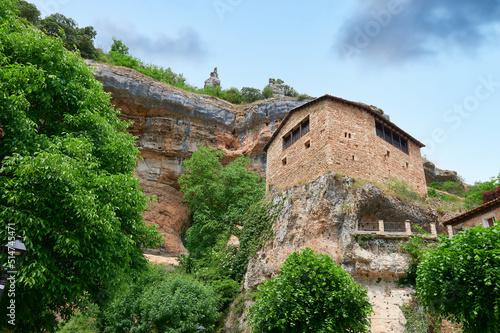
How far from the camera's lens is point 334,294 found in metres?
13.0

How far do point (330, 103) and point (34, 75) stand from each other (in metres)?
17.3

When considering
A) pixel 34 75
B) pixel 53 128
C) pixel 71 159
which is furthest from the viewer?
pixel 53 128

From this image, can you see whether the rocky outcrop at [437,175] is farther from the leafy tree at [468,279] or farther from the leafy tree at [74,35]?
the leafy tree at [74,35]

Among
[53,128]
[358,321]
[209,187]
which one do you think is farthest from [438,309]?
[209,187]

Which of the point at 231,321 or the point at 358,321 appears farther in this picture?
the point at 231,321

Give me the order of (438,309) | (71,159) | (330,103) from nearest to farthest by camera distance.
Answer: (71,159) → (438,309) → (330,103)

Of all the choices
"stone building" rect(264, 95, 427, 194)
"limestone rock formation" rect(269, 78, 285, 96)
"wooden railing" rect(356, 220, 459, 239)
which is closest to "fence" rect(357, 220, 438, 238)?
"wooden railing" rect(356, 220, 459, 239)

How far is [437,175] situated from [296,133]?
29.5 m

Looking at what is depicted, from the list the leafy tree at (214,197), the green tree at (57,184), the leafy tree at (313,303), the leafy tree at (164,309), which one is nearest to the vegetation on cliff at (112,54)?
the leafy tree at (214,197)

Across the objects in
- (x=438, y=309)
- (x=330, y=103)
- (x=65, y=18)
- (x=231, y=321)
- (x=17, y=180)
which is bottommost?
(x=231, y=321)

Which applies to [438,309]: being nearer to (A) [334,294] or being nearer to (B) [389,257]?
(A) [334,294]

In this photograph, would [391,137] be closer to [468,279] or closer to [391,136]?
[391,136]

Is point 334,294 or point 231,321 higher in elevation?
point 334,294

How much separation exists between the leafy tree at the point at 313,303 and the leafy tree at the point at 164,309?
5539 mm
